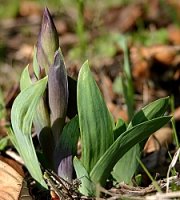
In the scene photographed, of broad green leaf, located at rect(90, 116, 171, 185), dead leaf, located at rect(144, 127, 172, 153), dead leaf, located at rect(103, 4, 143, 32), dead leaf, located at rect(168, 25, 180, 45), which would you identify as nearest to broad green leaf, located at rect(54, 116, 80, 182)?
broad green leaf, located at rect(90, 116, 171, 185)

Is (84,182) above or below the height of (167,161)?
above

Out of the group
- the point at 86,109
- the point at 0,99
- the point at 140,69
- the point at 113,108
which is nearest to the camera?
the point at 86,109

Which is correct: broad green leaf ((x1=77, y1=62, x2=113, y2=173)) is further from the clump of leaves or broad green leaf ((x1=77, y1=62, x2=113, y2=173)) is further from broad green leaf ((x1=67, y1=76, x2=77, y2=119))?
broad green leaf ((x1=67, y1=76, x2=77, y2=119))

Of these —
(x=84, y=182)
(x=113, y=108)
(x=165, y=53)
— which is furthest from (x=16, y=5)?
(x=84, y=182)

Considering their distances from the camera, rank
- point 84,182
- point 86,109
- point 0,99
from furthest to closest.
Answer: point 0,99, point 84,182, point 86,109

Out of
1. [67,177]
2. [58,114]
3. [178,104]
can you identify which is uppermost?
[58,114]

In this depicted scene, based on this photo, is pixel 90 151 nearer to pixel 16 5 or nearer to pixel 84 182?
pixel 84 182

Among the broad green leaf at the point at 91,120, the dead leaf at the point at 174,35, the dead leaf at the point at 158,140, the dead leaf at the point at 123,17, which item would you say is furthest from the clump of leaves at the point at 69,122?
the dead leaf at the point at 123,17

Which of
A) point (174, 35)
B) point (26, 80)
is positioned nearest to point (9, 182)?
point (26, 80)

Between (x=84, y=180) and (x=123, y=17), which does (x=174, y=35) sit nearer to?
(x=123, y=17)
